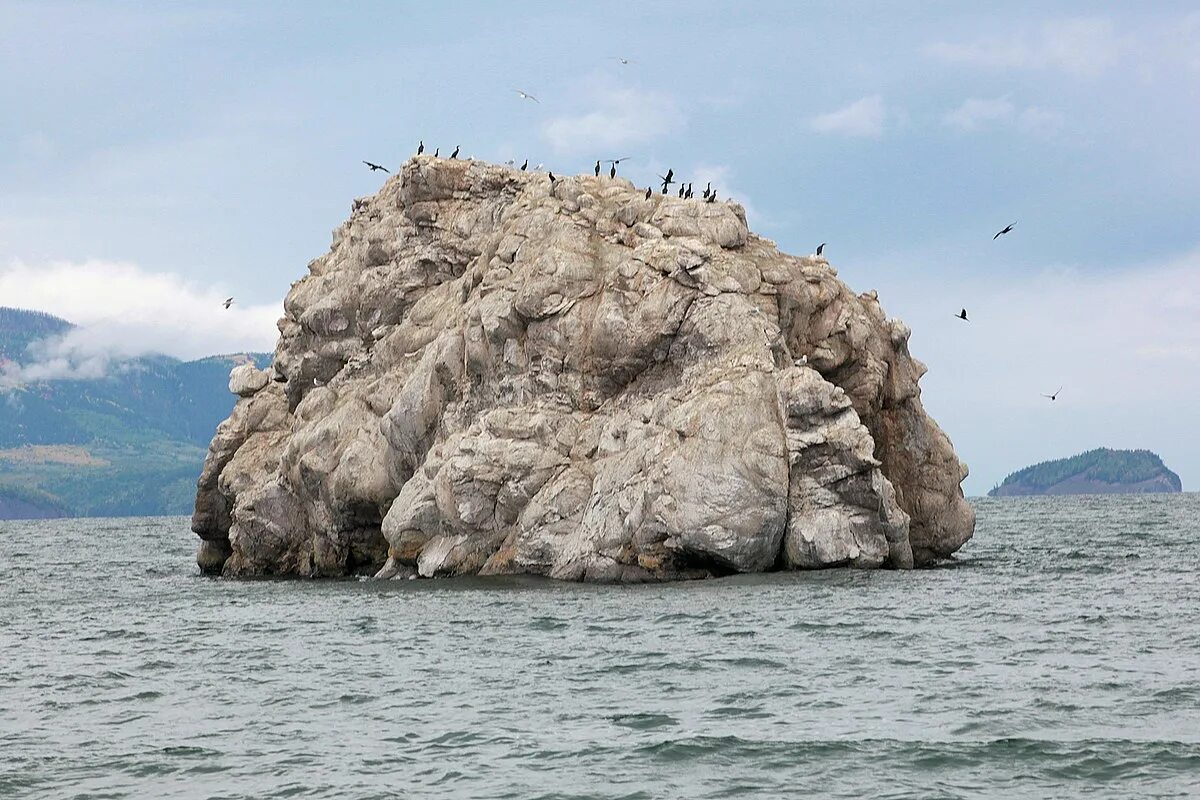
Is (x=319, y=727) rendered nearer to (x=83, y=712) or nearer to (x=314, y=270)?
(x=83, y=712)

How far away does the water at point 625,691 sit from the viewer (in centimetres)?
1944

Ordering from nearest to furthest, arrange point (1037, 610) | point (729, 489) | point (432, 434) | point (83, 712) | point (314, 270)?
point (83, 712), point (1037, 610), point (729, 489), point (432, 434), point (314, 270)

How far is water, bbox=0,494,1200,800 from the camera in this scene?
1944cm

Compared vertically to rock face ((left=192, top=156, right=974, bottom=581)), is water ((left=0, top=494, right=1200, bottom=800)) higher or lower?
lower

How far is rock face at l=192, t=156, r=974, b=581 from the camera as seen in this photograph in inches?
1650

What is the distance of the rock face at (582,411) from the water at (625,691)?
2.05 meters

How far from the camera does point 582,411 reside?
47.2 m

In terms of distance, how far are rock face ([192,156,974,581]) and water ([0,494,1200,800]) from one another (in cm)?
205

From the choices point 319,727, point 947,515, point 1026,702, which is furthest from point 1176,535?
point 319,727

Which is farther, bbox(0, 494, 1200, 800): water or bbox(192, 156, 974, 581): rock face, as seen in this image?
bbox(192, 156, 974, 581): rock face

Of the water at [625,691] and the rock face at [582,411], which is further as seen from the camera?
the rock face at [582,411]

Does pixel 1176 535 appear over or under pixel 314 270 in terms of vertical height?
under

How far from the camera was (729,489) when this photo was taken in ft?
134

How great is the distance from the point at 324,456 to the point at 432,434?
450 centimetres
